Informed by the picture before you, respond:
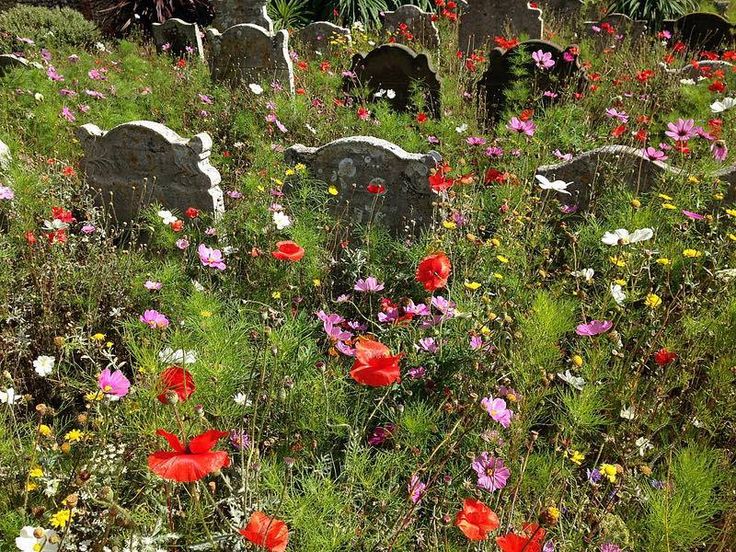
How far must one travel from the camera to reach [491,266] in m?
2.68

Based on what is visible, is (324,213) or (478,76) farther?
(478,76)

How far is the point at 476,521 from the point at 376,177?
7.68ft

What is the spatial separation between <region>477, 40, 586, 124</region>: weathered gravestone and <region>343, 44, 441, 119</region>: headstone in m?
0.48

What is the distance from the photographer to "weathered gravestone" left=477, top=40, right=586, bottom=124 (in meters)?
4.94

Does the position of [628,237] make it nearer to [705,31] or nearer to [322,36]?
[322,36]

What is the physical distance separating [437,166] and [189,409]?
1946 millimetres

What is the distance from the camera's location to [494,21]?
830 cm

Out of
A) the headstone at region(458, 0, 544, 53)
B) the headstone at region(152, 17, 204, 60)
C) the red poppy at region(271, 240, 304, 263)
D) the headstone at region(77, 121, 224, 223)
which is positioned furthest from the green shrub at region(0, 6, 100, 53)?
the red poppy at region(271, 240, 304, 263)

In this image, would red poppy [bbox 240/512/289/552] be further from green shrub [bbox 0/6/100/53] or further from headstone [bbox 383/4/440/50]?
green shrub [bbox 0/6/100/53]

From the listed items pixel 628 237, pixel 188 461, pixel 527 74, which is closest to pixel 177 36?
pixel 527 74

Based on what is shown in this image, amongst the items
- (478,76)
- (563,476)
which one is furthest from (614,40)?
(563,476)

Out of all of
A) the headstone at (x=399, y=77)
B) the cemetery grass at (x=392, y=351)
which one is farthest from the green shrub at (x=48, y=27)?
the headstone at (x=399, y=77)

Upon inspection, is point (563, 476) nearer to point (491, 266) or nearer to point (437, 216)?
point (491, 266)

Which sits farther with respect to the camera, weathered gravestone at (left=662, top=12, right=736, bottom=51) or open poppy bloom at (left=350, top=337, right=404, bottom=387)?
weathered gravestone at (left=662, top=12, right=736, bottom=51)
